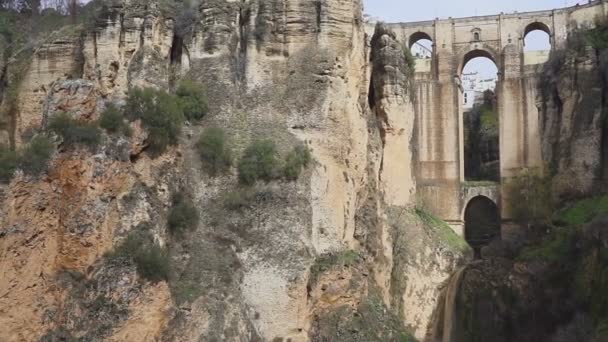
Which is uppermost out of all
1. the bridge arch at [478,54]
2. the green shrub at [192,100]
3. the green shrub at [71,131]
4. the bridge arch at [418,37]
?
the bridge arch at [418,37]

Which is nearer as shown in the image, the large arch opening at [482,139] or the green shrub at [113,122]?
the green shrub at [113,122]

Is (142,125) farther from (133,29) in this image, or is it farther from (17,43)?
(17,43)

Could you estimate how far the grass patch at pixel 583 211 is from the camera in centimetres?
2689

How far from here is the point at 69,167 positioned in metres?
15.7

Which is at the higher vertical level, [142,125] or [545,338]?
[142,125]

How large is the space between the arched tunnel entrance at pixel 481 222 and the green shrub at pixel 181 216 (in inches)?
832

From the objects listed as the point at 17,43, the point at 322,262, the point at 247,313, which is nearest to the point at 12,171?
the point at 247,313

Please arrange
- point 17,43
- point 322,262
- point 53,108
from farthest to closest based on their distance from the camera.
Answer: point 17,43
point 322,262
point 53,108

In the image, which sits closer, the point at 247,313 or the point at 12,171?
the point at 12,171

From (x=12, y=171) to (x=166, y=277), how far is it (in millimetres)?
3363

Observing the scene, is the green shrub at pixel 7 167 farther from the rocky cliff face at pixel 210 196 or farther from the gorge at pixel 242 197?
the rocky cliff face at pixel 210 196

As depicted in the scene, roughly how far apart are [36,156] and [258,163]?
16.0ft

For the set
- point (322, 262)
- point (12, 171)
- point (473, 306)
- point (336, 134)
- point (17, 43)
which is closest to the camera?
point (12, 171)

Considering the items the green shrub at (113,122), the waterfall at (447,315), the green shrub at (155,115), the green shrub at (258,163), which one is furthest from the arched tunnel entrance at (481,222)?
the green shrub at (113,122)
